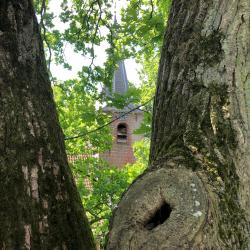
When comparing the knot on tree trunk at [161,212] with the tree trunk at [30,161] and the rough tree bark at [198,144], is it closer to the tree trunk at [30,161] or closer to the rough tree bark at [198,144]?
the rough tree bark at [198,144]

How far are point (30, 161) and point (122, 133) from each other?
31048mm

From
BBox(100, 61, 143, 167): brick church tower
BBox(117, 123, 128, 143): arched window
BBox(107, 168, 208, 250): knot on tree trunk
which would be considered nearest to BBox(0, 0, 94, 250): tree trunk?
BBox(107, 168, 208, 250): knot on tree trunk

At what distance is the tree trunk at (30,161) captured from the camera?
5.11 ft

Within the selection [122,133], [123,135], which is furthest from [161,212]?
[122,133]

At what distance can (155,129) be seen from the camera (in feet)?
6.15

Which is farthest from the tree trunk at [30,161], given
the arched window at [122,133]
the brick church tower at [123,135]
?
the arched window at [122,133]

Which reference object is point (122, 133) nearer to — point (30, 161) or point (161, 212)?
point (30, 161)

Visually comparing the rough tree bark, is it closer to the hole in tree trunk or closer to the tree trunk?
the hole in tree trunk

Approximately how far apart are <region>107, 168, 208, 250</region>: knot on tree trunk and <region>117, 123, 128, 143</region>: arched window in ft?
99.9

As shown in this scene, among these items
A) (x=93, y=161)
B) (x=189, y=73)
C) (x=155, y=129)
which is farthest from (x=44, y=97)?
(x=93, y=161)

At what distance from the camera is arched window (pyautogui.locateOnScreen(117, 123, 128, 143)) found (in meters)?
32.0

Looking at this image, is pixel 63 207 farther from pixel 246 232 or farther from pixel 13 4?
pixel 13 4

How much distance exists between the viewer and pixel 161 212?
1301mm

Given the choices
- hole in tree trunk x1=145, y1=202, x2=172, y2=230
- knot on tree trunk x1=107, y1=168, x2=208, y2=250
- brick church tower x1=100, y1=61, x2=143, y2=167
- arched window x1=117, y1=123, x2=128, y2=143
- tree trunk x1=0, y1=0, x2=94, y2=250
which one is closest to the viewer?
knot on tree trunk x1=107, y1=168, x2=208, y2=250
